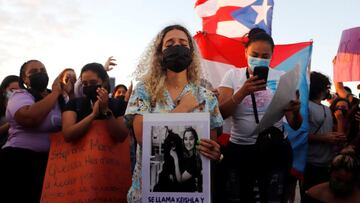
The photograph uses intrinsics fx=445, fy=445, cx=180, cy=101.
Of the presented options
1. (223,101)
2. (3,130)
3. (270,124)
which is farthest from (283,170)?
(3,130)

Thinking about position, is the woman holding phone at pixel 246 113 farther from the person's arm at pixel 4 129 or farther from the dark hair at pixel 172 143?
the person's arm at pixel 4 129

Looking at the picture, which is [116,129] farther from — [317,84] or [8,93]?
[317,84]

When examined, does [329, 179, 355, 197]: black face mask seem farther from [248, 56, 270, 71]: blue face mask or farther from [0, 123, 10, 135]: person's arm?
[0, 123, 10, 135]: person's arm

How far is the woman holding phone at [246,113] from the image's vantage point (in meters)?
3.00

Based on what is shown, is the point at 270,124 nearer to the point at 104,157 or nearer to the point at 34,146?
the point at 104,157

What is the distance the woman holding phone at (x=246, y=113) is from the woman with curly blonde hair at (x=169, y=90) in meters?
0.56

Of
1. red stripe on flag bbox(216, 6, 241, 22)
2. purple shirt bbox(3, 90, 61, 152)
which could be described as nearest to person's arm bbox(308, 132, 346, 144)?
red stripe on flag bbox(216, 6, 241, 22)

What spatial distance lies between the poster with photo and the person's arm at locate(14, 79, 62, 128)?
165 centimetres

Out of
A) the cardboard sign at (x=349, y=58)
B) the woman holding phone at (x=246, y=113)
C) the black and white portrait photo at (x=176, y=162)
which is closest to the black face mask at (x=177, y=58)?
the black and white portrait photo at (x=176, y=162)

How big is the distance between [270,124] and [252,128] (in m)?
0.22

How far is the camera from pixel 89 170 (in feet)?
10.00

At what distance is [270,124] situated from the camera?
2932mm

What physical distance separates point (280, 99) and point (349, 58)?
11.3ft

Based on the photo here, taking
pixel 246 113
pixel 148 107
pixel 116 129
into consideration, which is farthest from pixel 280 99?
pixel 116 129
